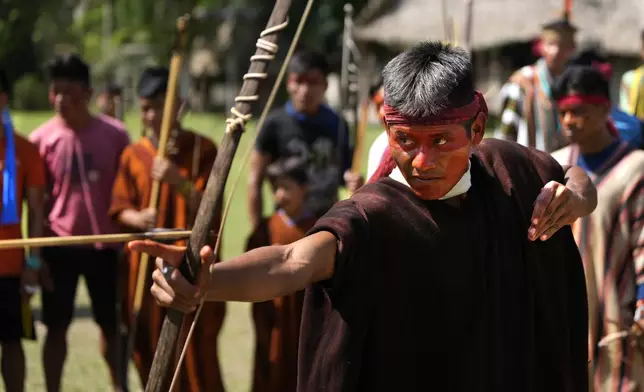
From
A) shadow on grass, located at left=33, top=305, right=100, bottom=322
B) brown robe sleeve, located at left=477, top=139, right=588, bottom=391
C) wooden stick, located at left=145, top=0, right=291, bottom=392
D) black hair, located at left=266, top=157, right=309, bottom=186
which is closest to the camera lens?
wooden stick, located at left=145, top=0, right=291, bottom=392

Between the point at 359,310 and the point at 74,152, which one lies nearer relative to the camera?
the point at 359,310

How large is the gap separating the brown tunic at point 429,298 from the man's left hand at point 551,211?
0.06 m

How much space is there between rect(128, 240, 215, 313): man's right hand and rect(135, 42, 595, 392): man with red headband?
284 millimetres

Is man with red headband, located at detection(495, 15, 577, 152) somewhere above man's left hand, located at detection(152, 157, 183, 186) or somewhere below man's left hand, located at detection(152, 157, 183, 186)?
above

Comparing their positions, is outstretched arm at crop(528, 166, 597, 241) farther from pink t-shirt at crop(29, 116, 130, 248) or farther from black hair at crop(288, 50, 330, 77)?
pink t-shirt at crop(29, 116, 130, 248)

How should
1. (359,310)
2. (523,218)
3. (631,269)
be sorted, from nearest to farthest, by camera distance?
(359,310)
(523,218)
(631,269)

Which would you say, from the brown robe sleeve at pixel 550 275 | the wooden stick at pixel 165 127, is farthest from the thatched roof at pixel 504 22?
the brown robe sleeve at pixel 550 275

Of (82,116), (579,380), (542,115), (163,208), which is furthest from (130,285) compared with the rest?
(579,380)

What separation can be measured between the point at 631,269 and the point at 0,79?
149 inches

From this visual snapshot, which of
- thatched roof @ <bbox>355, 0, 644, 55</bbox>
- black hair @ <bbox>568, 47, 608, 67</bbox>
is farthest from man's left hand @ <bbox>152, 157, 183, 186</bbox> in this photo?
thatched roof @ <bbox>355, 0, 644, 55</bbox>

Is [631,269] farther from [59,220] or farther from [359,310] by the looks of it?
[59,220]

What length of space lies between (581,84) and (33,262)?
131 inches

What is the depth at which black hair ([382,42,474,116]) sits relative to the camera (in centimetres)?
348

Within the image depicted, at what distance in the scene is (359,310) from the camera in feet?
11.4
